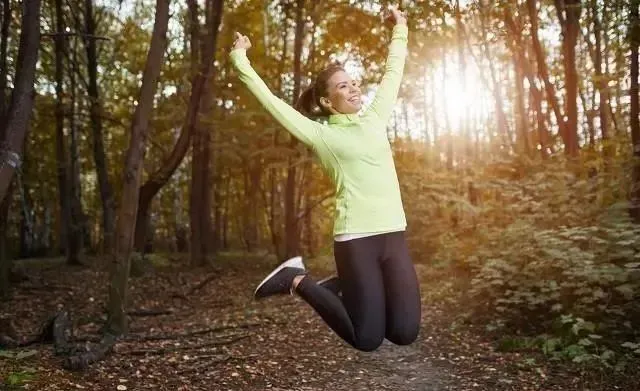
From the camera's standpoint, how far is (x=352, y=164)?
3.49 metres

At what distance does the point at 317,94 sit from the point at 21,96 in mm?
3152

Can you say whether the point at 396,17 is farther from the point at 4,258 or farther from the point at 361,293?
the point at 4,258

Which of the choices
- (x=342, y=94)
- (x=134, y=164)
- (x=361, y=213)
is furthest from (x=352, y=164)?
(x=134, y=164)

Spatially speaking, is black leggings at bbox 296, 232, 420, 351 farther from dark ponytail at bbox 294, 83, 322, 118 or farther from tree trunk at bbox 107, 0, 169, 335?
tree trunk at bbox 107, 0, 169, 335

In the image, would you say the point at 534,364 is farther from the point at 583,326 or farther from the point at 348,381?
the point at 348,381

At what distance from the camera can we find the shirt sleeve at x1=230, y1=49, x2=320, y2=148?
11.2 ft

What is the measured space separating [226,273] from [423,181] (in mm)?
5732

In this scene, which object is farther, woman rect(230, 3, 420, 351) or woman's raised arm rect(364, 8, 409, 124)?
woman's raised arm rect(364, 8, 409, 124)

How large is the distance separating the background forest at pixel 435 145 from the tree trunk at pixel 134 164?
2 centimetres

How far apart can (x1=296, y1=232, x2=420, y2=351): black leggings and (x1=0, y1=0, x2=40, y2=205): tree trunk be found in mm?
3503

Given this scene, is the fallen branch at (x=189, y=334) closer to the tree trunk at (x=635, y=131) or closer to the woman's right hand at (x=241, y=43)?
the woman's right hand at (x=241, y=43)

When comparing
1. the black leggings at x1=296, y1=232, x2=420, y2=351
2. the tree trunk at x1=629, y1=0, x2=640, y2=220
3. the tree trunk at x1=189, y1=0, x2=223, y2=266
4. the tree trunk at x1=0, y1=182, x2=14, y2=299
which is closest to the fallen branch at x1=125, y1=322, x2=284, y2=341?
the tree trunk at x1=0, y1=182, x2=14, y2=299

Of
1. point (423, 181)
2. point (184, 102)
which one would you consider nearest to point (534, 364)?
point (423, 181)

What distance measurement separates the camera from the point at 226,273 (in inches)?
596
